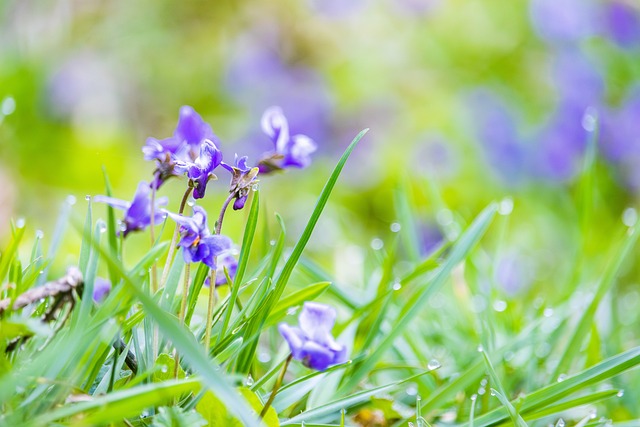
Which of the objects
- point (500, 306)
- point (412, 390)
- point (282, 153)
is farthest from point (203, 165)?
point (500, 306)

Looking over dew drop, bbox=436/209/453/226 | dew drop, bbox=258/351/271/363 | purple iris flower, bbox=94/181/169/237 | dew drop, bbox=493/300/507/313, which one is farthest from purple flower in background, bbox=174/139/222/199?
dew drop, bbox=436/209/453/226

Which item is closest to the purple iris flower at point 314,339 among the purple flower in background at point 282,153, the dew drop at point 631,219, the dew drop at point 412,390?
the purple flower in background at point 282,153

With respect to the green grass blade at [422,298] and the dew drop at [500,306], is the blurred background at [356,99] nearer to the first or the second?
the dew drop at [500,306]

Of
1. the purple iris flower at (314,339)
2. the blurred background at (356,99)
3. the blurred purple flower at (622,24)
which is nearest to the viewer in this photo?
the purple iris flower at (314,339)

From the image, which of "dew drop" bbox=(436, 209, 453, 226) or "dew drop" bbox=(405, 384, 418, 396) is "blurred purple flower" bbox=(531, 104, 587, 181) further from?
"dew drop" bbox=(405, 384, 418, 396)

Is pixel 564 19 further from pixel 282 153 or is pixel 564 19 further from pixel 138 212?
pixel 138 212

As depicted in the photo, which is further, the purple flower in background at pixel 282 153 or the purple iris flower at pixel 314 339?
the purple flower in background at pixel 282 153

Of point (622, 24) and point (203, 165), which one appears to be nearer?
point (203, 165)

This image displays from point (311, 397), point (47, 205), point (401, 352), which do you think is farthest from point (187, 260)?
point (47, 205)
